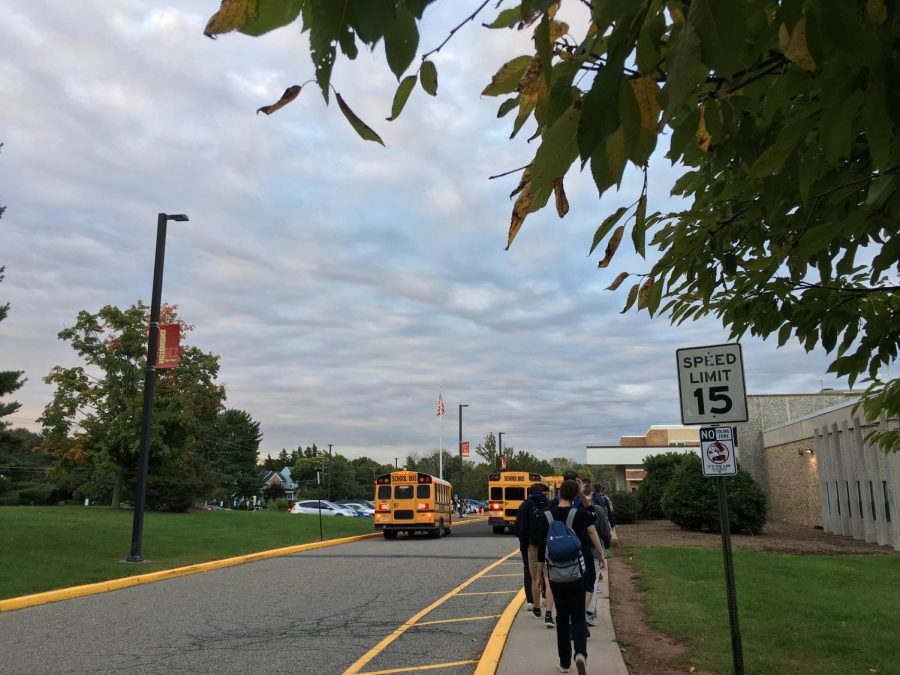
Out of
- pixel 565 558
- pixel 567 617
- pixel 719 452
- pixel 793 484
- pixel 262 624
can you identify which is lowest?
pixel 262 624

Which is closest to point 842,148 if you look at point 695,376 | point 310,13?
point 310,13

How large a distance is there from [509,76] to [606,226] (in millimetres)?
721

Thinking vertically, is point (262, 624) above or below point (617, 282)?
below

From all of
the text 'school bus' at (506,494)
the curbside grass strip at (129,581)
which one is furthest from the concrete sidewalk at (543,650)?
the text 'school bus' at (506,494)

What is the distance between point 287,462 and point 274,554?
435ft

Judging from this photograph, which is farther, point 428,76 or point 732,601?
point 732,601

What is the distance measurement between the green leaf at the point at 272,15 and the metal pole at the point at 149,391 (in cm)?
1482

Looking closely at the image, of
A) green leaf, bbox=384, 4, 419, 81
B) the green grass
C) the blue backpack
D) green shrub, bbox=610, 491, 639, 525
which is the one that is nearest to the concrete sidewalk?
the blue backpack

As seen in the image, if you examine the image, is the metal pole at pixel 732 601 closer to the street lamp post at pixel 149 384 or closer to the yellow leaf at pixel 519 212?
the yellow leaf at pixel 519 212

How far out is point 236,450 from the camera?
4038 inches

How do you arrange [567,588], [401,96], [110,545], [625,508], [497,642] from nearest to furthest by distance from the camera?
[401,96] < [567,588] < [497,642] < [110,545] < [625,508]

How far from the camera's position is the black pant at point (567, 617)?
20.0ft

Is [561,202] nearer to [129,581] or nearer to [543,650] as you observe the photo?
[543,650]

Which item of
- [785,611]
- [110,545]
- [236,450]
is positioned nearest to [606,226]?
[785,611]
